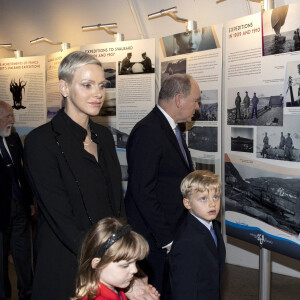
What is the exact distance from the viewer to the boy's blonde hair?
8.33 ft

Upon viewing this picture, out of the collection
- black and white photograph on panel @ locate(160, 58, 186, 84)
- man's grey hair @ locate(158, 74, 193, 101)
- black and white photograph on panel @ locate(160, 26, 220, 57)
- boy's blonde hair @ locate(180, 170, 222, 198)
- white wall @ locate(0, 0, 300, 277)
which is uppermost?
white wall @ locate(0, 0, 300, 277)

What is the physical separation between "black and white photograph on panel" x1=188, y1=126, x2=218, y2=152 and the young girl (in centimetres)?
272

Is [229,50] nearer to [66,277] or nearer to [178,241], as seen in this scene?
[178,241]

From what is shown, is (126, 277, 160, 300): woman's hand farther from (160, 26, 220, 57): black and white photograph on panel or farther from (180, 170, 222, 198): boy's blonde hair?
(160, 26, 220, 57): black and white photograph on panel

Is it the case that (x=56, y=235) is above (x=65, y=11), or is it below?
below

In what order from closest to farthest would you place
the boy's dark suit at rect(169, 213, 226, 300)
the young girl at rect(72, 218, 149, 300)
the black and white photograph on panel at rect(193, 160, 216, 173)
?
the young girl at rect(72, 218, 149, 300), the boy's dark suit at rect(169, 213, 226, 300), the black and white photograph on panel at rect(193, 160, 216, 173)

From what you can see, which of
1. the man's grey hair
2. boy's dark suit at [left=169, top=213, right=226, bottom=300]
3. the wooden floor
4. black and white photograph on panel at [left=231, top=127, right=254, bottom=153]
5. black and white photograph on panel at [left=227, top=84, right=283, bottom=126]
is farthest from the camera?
the wooden floor

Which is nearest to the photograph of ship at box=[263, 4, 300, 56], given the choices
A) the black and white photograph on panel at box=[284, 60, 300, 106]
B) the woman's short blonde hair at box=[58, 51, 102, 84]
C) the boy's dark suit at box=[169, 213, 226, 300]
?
the black and white photograph on panel at box=[284, 60, 300, 106]

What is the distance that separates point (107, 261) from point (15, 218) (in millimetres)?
2664

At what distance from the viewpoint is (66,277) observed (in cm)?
188

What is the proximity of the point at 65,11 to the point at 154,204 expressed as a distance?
459 cm

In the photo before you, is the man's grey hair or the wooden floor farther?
the wooden floor

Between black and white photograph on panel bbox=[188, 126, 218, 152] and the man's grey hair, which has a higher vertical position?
the man's grey hair

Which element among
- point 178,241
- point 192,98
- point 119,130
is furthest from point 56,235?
point 119,130
